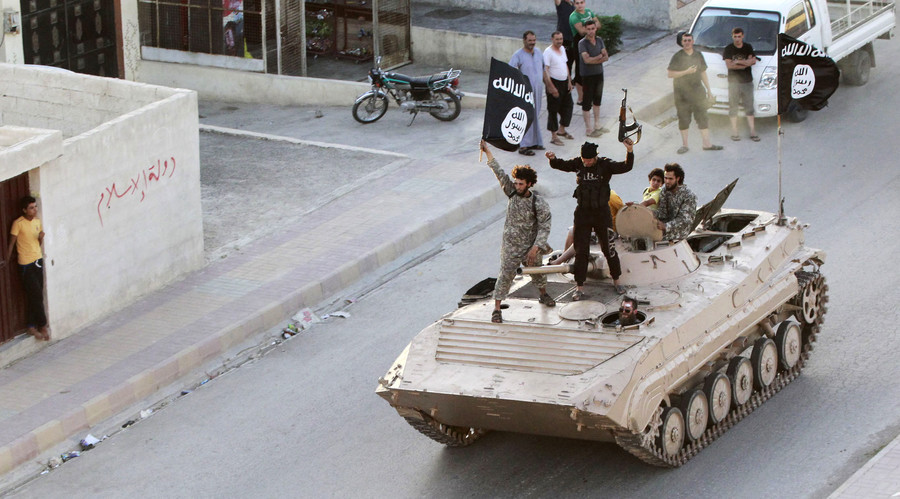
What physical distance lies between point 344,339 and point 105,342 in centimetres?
239

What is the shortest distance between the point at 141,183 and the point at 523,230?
5.11 meters

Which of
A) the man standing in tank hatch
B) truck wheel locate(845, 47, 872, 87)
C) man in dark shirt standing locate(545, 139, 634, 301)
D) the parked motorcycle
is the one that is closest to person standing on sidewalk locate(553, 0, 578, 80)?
the parked motorcycle

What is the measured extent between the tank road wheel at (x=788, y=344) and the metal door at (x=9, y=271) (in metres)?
7.32

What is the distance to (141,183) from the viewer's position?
51.6ft

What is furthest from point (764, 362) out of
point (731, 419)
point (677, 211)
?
point (677, 211)

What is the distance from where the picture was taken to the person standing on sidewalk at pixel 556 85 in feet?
66.1

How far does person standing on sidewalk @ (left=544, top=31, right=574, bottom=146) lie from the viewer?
20156 mm

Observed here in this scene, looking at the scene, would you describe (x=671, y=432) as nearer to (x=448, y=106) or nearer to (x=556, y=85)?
(x=556, y=85)

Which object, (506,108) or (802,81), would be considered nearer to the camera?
(506,108)

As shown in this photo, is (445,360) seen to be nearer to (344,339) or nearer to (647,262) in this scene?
(647,262)

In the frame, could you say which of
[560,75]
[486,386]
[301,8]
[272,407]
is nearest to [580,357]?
[486,386]

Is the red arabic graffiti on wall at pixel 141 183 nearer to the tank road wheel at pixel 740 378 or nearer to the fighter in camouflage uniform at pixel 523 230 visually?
the fighter in camouflage uniform at pixel 523 230

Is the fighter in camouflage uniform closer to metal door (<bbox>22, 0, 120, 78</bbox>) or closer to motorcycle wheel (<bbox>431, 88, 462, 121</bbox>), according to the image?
motorcycle wheel (<bbox>431, 88, 462, 121</bbox>)

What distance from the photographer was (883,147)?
65.3 feet
